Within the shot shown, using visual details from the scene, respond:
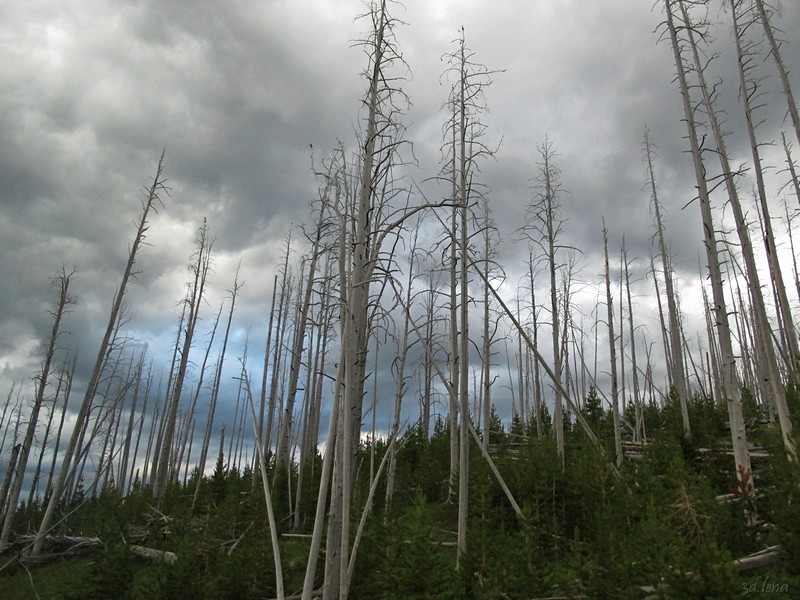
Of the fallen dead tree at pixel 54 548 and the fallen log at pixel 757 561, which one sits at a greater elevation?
the fallen log at pixel 757 561

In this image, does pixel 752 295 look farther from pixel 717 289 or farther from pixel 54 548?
pixel 54 548

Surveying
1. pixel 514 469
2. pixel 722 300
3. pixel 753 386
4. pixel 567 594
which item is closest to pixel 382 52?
pixel 567 594

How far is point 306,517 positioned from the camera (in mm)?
13773

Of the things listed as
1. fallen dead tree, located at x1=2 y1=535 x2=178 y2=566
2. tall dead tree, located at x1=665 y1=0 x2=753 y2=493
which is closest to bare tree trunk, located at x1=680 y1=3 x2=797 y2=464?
tall dead tree, located at x1=665 y1=0 x2=753 y2=493

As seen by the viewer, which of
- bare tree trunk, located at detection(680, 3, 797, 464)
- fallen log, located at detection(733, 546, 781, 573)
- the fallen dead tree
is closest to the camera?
fallen log, located at detection(733, 546, 781, 573)

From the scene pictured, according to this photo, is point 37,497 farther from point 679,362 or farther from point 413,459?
point 679,362

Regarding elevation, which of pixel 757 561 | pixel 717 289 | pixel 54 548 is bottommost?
pixel 54 548

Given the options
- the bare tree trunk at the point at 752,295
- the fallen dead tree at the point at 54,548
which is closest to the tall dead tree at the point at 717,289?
the bare tree trunk at the point at 752,295

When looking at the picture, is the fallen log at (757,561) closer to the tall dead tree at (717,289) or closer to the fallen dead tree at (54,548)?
the tall dead tree at (717,289)

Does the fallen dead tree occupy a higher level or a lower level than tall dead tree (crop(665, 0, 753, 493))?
lower

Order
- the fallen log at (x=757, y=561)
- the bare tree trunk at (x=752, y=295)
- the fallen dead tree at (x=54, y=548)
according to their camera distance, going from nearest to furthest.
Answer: the fallen log at (x=757, y=561)
the bare tree trunk at (x=752, y=295)
the fallen dead tree at (x=54, y=548)

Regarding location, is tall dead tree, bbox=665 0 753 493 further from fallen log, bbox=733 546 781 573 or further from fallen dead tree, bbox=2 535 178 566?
fallen dead tree, bbox=2 535 178 566

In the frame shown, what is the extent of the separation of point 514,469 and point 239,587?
5.62m

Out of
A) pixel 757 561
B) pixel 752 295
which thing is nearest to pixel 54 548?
pixel 757 561
